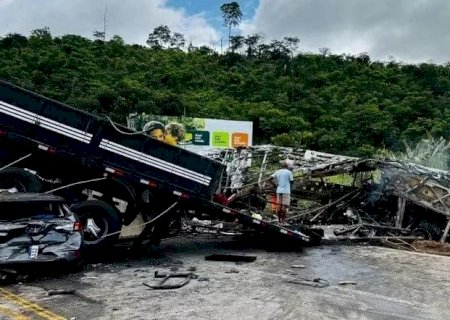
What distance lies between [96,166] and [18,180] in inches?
55.3

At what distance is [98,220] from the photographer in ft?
34.0

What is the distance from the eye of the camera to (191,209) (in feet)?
37.7

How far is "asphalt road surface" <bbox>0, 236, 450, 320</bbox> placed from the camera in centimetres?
653

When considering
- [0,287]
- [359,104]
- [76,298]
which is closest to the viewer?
[76,298]

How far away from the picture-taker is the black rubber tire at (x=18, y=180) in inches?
390

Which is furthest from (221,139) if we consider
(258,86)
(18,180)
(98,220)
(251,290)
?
(251,290)

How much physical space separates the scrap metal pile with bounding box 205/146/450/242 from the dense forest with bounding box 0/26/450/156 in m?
25.7

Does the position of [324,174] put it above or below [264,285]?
above

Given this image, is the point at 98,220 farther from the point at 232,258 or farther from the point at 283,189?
the point at 283,189

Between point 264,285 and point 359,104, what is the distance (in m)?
45.7

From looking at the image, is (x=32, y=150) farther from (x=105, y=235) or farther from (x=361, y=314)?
(x=361, y=314)

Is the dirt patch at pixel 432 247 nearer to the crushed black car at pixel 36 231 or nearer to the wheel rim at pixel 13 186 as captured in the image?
the crushed black car at pixel 36 231

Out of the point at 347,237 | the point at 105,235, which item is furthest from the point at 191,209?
the point at 347,237

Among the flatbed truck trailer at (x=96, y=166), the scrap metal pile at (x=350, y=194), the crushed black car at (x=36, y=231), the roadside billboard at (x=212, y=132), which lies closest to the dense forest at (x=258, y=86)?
the roadside billboard at (x=212, y=132)
